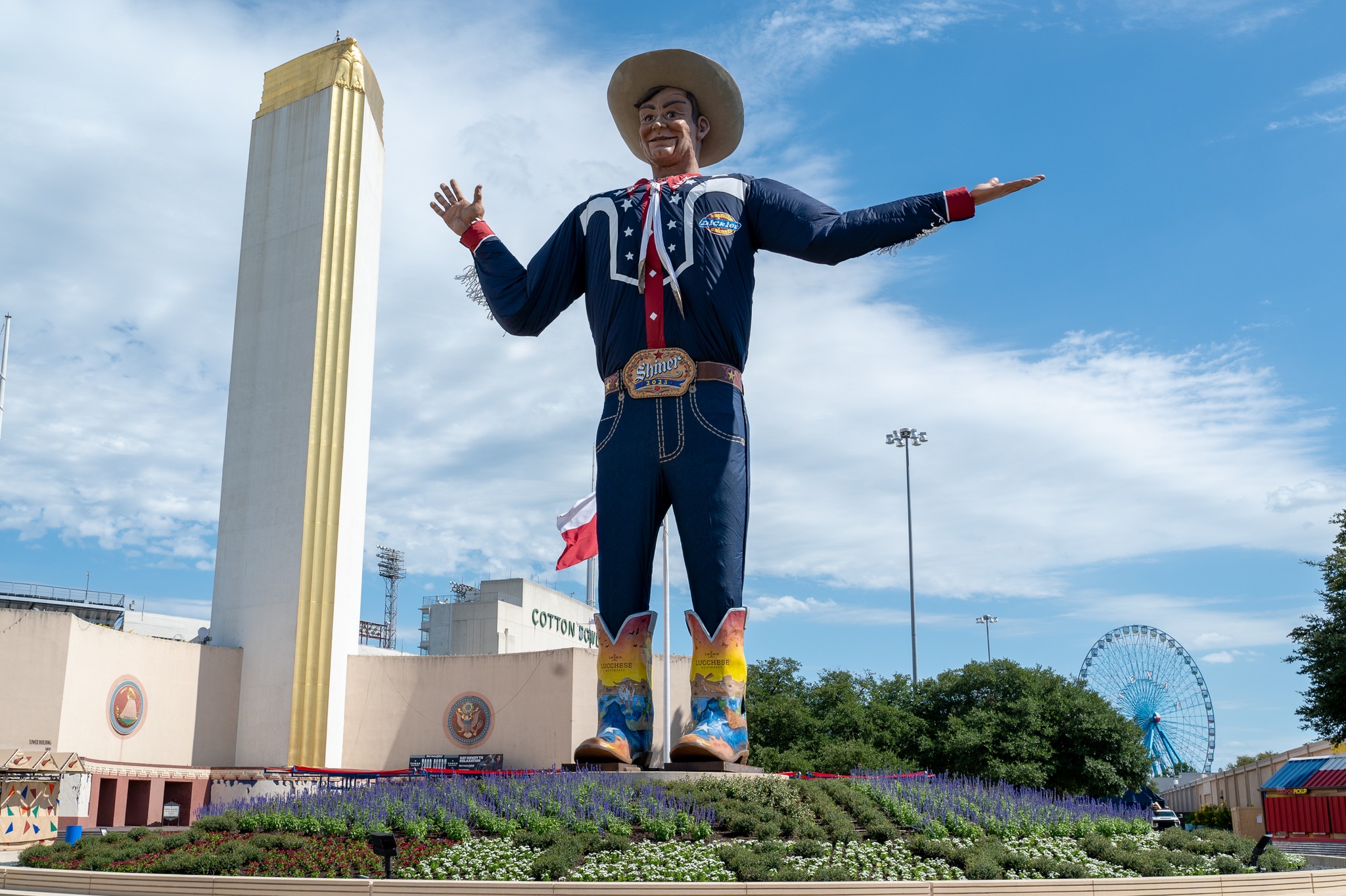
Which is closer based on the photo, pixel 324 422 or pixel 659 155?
pixel 659 155

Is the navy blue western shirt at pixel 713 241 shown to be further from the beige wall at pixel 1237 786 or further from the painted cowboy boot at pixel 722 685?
the beige wall at pixel 1237 786

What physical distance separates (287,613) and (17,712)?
6.95m

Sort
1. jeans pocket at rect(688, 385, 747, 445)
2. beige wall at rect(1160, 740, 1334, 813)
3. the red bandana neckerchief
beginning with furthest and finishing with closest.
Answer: beige wall at rect(1160, 740, 1334, 813)
the red bandana neckerchief
jeans pocket at rect(688, 385, 747, 445)

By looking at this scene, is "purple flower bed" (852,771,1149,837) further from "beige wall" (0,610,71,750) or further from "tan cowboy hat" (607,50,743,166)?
"beige wall" (0,610,71,750)

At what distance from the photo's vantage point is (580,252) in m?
11.5

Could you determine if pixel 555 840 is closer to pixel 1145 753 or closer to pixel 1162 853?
pixel 1162 853

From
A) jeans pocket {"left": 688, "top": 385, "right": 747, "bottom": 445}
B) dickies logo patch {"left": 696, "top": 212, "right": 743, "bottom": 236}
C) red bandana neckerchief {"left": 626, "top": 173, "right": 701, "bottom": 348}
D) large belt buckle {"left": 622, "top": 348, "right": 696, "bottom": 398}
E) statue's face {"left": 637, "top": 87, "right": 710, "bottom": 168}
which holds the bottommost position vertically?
jeans pocket {"left": 688, "top": 385, "right": 747, "bottom": 445}

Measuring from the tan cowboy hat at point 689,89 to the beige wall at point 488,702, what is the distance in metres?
20.7

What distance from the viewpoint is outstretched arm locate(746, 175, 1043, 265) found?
10.1m

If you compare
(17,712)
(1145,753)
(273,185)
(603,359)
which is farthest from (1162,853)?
(273,185)

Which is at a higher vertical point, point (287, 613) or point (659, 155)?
point (659, 155)

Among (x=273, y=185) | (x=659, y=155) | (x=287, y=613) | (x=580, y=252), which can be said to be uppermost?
(x=273, y=185)

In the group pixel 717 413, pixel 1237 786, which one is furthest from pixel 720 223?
pixel 1237 786

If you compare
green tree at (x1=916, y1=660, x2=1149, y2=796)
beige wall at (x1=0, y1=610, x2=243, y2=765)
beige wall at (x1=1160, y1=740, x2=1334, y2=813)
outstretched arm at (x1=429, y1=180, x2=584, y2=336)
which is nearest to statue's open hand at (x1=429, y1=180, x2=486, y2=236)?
outstretched arm at (x1=429, y1=180, x2=584, y2=336)
